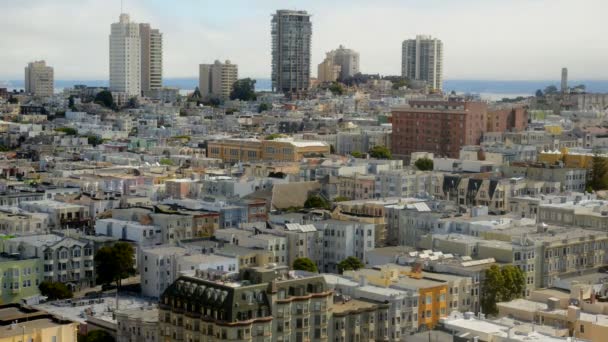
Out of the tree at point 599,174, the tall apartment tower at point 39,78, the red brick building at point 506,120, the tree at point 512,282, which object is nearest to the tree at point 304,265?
the tree at point 512,282

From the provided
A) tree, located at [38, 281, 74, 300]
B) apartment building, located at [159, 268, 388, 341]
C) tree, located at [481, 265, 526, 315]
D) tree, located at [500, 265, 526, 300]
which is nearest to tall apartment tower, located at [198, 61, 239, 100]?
tree, located at [38, 281, 74, 300]

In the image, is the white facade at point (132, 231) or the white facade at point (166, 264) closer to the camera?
the white facade at point (166, 264)

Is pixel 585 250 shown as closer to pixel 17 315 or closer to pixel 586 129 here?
pixel 17 315

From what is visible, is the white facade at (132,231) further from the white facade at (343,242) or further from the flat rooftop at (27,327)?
the flat rooftop at (27,327)

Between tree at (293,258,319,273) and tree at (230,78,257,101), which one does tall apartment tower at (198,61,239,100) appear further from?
tree at (293,258,319,273)

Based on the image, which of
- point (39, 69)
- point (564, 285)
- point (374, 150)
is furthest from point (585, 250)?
point (39, 69)

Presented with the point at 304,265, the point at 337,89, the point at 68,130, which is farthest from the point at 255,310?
the point at 337,89
